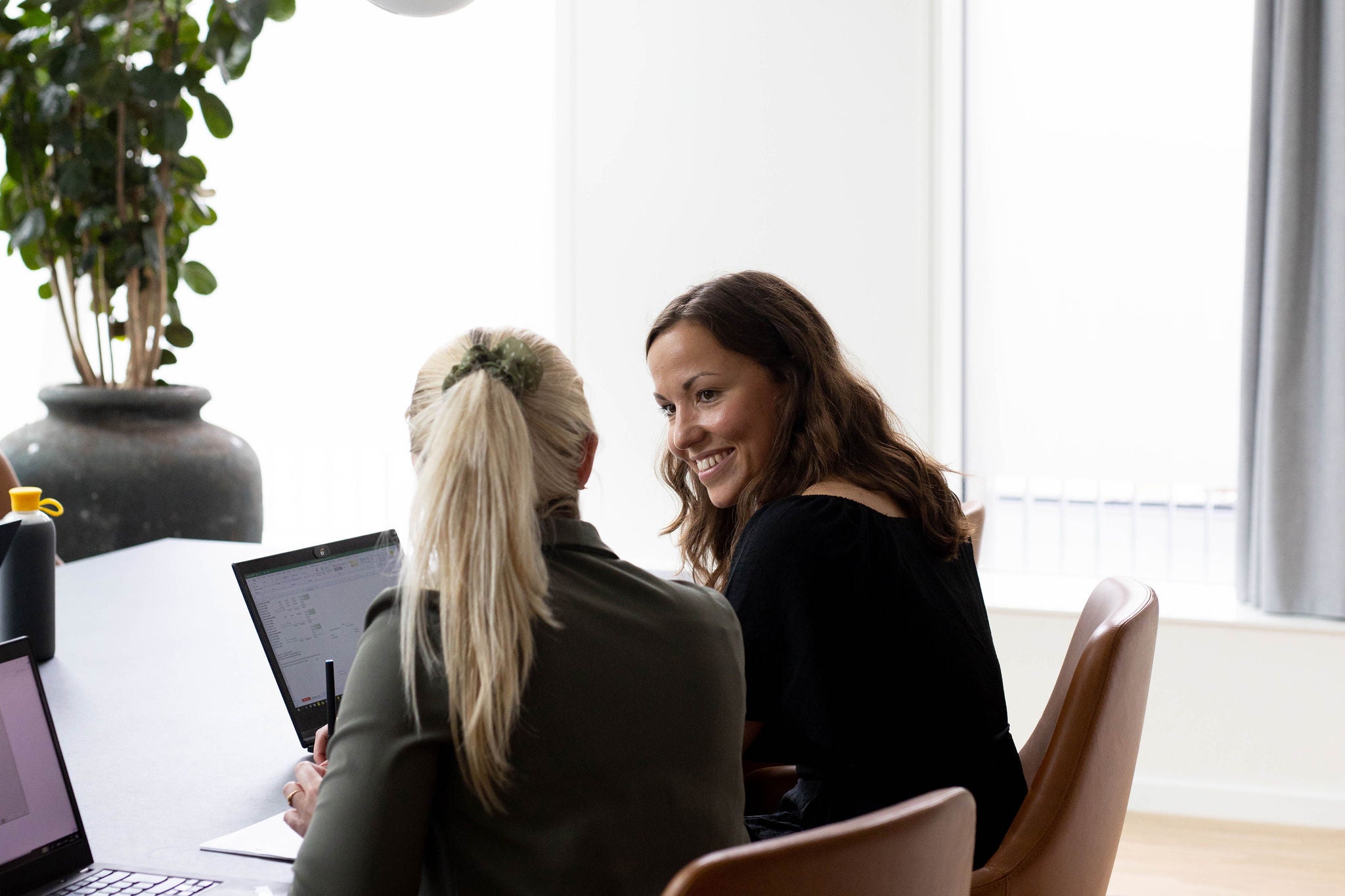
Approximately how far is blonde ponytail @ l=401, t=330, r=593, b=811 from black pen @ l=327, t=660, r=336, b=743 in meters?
0.32

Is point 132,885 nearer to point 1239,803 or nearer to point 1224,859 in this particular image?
point 1224,859

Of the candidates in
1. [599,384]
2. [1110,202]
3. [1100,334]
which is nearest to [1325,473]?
[1100,334]

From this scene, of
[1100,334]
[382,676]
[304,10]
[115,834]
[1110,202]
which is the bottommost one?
[115,834]

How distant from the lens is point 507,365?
1.13m

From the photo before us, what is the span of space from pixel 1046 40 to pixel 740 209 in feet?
3.33

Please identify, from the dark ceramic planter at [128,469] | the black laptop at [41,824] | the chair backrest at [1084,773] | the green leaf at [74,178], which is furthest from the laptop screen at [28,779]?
the green leaf at [74,178]

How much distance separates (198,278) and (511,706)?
3.24m

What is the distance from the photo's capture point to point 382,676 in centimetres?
103

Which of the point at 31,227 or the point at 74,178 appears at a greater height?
the point at 74,178

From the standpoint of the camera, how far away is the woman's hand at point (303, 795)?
4.05 ft

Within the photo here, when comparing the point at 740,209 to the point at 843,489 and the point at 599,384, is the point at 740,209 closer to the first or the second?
the point at 599,384

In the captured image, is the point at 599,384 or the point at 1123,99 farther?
the point at 599,384

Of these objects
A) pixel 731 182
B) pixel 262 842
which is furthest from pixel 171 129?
pixel 262 842

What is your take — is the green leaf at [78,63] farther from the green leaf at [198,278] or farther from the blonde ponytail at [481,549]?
the blonde ponytail at [481,549]
